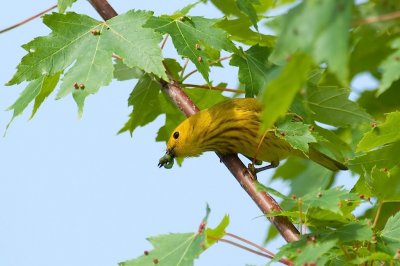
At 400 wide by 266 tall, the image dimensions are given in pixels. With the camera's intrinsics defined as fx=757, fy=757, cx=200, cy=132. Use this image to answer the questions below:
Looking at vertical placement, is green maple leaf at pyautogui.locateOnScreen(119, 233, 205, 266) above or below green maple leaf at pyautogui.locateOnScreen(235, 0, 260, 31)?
below

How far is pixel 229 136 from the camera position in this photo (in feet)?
14.8

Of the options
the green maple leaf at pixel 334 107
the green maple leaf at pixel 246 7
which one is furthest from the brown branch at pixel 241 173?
the green maple leaf at pixel 246 7

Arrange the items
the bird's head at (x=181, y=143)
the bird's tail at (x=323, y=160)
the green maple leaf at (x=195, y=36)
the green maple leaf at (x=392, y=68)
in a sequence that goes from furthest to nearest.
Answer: the bird's tail at (x=323, y=160)
the bird's head at (x=181, y=143)
the green maple leaf at (x=195, y=36)
the green maple leaf at (x=392, y=68)

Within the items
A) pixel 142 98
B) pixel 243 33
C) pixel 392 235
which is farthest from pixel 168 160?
pixel 392 235

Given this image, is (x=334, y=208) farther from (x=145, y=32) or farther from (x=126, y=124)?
(x=126, y=124)

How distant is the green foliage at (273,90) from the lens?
8.41 ft

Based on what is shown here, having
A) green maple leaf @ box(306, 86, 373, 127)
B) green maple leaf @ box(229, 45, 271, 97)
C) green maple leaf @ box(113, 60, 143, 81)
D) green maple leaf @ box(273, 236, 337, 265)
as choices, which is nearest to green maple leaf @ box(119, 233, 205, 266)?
green maple leaf @ box(273, 236, 337, 265)

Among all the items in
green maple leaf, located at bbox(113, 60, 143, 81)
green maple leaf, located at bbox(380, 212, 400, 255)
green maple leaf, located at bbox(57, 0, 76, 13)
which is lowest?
green maple leaf, located at bbox(380, 212, 400, 255)

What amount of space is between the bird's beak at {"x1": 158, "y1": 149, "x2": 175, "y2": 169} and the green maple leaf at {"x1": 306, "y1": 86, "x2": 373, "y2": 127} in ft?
3.34

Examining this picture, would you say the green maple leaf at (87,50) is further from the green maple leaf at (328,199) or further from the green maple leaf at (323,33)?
the green maple leaf at (323,33)

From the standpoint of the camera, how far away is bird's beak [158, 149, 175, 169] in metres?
4.43

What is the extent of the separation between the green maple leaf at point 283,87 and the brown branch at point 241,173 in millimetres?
1504

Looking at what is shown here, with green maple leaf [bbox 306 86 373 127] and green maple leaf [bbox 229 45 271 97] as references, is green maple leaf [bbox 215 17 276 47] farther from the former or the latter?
green maple leaf [bbox 306 86 373 127]

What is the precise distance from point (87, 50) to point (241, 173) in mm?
912
